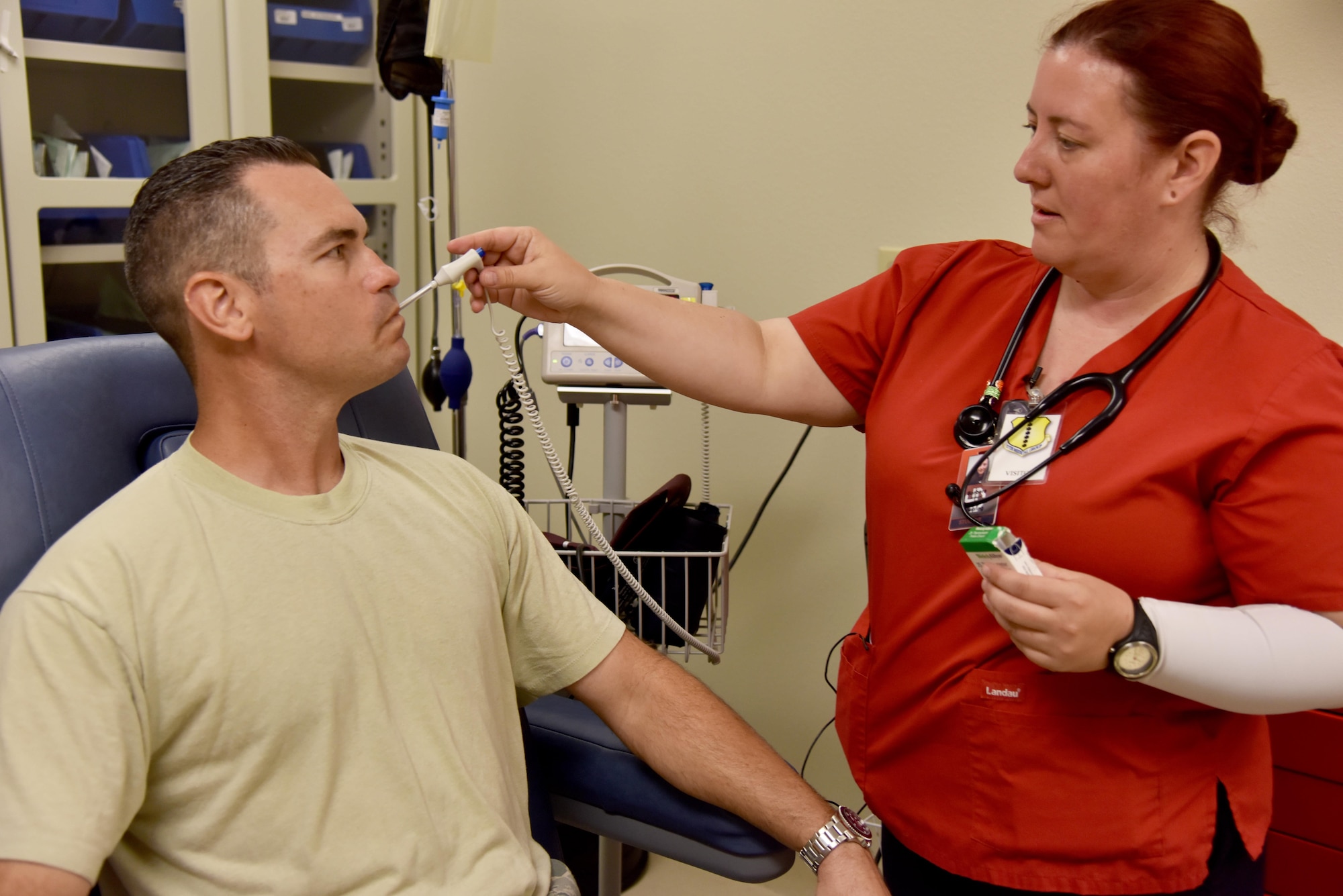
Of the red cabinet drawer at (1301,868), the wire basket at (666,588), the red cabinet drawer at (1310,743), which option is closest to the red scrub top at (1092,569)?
the red cabinet drawer at (1310,743)

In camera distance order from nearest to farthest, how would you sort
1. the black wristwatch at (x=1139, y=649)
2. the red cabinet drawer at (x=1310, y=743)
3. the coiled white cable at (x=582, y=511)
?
the black wristwatch at (x=1139, y=649), the red cabinet drawer at (x=1310, y=743), the coiled white cable at (x=582, y=511)

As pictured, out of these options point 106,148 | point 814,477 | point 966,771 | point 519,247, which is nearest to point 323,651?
point 519,247

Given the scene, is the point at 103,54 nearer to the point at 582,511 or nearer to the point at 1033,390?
the point at 582,511

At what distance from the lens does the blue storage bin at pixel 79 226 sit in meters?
2.14

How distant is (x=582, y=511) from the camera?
149 centimetres

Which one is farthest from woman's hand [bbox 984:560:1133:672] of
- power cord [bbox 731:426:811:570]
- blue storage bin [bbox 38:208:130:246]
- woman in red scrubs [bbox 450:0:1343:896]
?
blue storage bin [bbox 38:208:130:246]

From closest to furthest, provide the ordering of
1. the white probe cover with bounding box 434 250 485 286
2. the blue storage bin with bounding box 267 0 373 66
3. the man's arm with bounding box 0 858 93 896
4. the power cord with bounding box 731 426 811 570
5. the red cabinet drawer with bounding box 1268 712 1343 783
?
the man's arm with bounding box 0 858 93 896 → the white probe cover with bounding box 434 250 485 286 → the red cabinet drawer with bounding box 1268 712 1343 783 → the power cord with bounding box 731 426 811 570 → the blue storage bin with bounding box 267 0 373 66

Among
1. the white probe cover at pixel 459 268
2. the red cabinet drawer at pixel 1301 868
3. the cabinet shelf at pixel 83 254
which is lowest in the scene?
the red cabinet drawer at pixel 1301 868

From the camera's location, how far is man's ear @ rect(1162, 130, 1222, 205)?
942 millimetres

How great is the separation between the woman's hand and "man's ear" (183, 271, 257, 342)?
2.43 feet

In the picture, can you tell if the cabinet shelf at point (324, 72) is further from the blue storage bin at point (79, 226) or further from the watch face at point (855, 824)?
the watch face at point (855, 824)

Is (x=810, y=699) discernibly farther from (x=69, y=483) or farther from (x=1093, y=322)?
(x=69, y=483)

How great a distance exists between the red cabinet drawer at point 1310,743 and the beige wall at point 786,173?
580 millimetres

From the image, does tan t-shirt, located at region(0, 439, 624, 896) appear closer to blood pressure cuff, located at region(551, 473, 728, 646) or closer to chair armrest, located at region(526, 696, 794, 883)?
chair armrest, located at region(526, 696, 794, 883)
